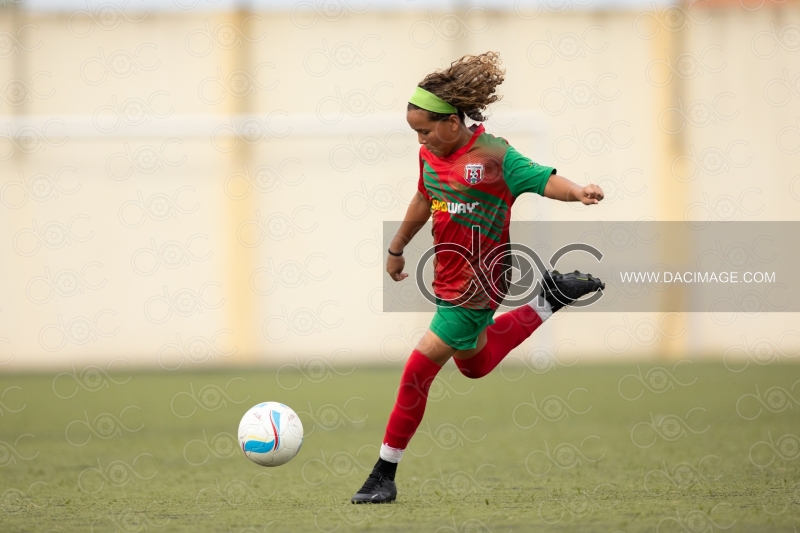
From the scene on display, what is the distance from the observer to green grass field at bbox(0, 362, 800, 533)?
311cm

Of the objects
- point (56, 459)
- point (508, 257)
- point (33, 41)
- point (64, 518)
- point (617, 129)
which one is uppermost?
point (33, 41)

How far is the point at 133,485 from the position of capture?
3965 mm

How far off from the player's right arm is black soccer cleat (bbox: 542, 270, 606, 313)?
596mm

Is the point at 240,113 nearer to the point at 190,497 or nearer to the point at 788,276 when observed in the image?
the point at 788,276

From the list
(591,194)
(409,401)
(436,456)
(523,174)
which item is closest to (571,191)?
(591,194)

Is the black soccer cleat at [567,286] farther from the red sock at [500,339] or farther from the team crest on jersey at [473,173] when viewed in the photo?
the team crest on jersey at [473,173]

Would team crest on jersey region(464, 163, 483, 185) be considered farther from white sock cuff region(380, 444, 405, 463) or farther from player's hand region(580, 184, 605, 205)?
white sock cuff region(380, 444, 405, 463)

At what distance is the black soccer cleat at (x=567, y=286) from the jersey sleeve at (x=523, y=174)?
540 mm

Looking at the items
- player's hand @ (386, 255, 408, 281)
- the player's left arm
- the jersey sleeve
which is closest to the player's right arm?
player's hand @ (386, 255, 408, 281)

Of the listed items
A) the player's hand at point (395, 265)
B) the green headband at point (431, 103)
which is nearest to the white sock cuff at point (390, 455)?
the player's hand at point (395, 265)

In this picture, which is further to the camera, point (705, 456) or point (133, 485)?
point (705, 456)

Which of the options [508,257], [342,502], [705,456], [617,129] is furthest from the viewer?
[617,129]

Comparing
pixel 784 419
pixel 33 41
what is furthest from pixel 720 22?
pixel 33 41

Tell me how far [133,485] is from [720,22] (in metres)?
9.21
